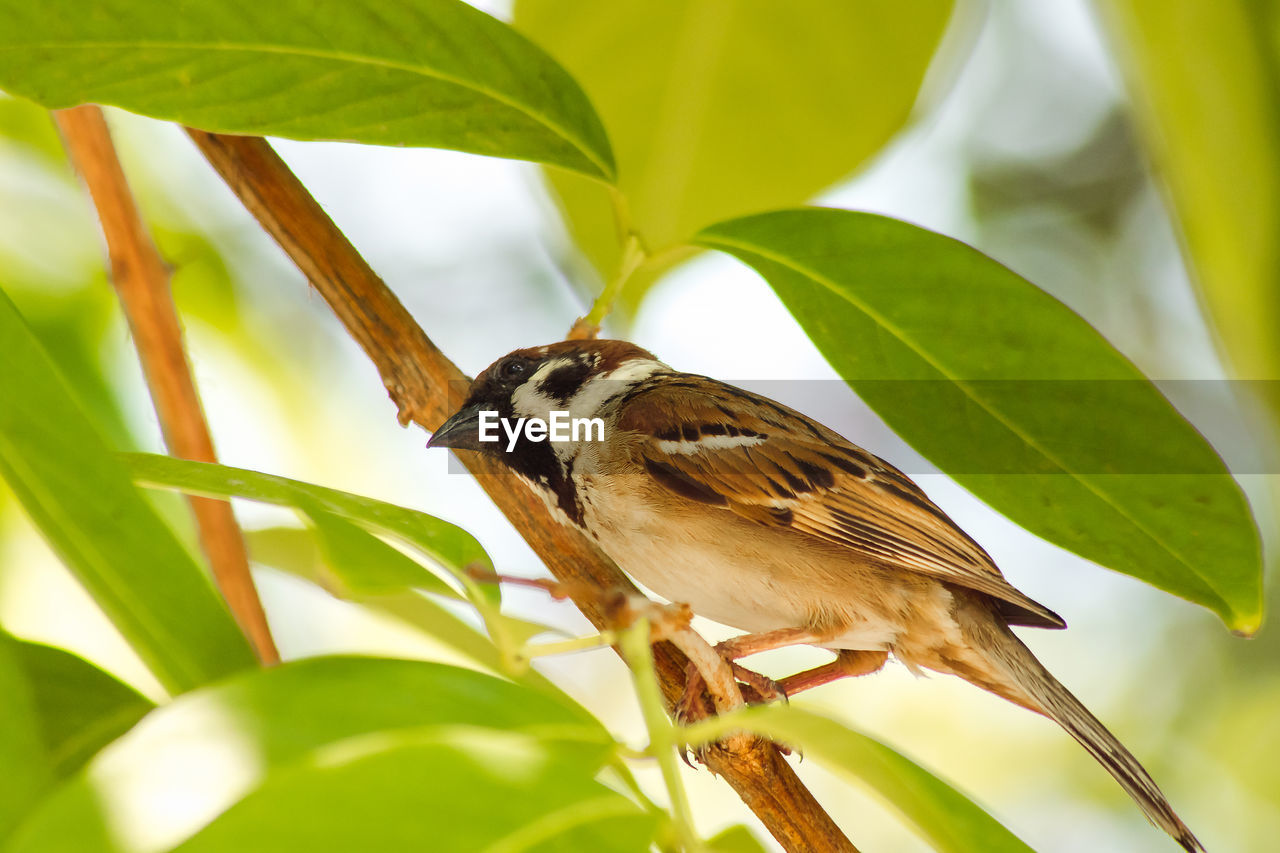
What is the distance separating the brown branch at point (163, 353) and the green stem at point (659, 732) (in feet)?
2.33

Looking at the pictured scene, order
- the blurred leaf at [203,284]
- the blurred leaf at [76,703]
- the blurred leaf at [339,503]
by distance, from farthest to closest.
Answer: the blurred leaf at [203,284] < the blurred leaf at [76,703] < the blurred leaf at [339,503]

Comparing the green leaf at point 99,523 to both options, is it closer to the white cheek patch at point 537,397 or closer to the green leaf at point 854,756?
the green leaf at point 854,756

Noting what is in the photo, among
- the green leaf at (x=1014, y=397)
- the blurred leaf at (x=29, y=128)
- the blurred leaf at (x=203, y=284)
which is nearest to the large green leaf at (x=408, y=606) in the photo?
the green leaf at (x=1014, y=397)

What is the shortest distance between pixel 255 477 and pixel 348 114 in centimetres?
37

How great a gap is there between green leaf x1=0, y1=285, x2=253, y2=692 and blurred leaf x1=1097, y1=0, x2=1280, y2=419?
0.87 m

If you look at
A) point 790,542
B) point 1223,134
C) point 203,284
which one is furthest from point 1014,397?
point 203,284

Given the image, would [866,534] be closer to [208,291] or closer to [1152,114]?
[1152,114]

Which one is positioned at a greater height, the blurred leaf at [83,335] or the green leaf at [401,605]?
the blurred leaf at [83,335]

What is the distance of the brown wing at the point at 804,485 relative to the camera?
1.55m

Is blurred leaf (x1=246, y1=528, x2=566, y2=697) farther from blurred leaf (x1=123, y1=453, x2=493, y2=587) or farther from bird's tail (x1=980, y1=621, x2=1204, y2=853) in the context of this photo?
bird's tail (x1=980, y1=621, x2=1204, y2=853)

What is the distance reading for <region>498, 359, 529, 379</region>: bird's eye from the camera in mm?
1763

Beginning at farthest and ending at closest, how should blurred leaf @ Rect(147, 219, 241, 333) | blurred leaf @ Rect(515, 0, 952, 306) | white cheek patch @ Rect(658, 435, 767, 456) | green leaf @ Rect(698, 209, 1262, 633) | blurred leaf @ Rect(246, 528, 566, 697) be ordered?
blurred leaf @ Rect(147, 219, 241, 333)
white cheek patch @ Rect(658, 435, 767, 456)
blurred leaf @ Rect(515, 0, 952, 306)
blurred leaf @ Rect(246, 528, 566, 697)
green leaf @ Rect(698, 209, 1262, 633)

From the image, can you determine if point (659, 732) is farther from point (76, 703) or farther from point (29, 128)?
point (29, 128)

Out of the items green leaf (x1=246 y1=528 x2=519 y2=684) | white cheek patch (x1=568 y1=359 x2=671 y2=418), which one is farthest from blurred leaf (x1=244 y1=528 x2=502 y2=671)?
white cheek patch (x1=568 y1=359 x2=671 y2=418)
